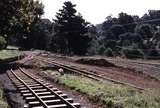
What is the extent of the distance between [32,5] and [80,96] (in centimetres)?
2742

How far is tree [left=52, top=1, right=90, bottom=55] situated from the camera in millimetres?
91688

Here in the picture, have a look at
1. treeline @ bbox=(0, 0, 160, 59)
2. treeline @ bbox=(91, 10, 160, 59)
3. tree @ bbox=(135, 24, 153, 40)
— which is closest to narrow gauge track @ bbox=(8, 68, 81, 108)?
treeline @ bbox=(0, 0, 160, 59)

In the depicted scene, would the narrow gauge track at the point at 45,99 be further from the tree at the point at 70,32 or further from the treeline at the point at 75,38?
the tree at the point at 70,32

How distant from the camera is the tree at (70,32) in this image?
9169 cm

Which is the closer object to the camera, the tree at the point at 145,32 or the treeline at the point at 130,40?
the treeline at the point at 130,40

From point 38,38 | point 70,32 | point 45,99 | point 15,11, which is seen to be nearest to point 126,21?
point 38,38

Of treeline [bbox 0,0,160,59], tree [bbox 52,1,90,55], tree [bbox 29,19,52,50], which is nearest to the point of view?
treeline [bbox 0,0,160,59]

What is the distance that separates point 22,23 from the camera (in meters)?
45.0

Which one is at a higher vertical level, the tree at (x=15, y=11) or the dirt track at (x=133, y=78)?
the tree at (x=15, y=11)

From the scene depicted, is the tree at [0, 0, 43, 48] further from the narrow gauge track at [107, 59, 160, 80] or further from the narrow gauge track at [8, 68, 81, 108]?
the narrow gauge track at [8, 68, 81, 108]

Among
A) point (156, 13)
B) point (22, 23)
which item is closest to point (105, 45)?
point (156, 13)

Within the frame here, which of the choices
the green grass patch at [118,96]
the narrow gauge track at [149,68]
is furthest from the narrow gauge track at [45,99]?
the narrow gauge track at [149,68]

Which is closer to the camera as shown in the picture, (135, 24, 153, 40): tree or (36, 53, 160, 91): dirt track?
(36, 53, 160, 91): dirt track

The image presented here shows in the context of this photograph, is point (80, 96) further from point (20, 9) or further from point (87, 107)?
point (20, 9)
